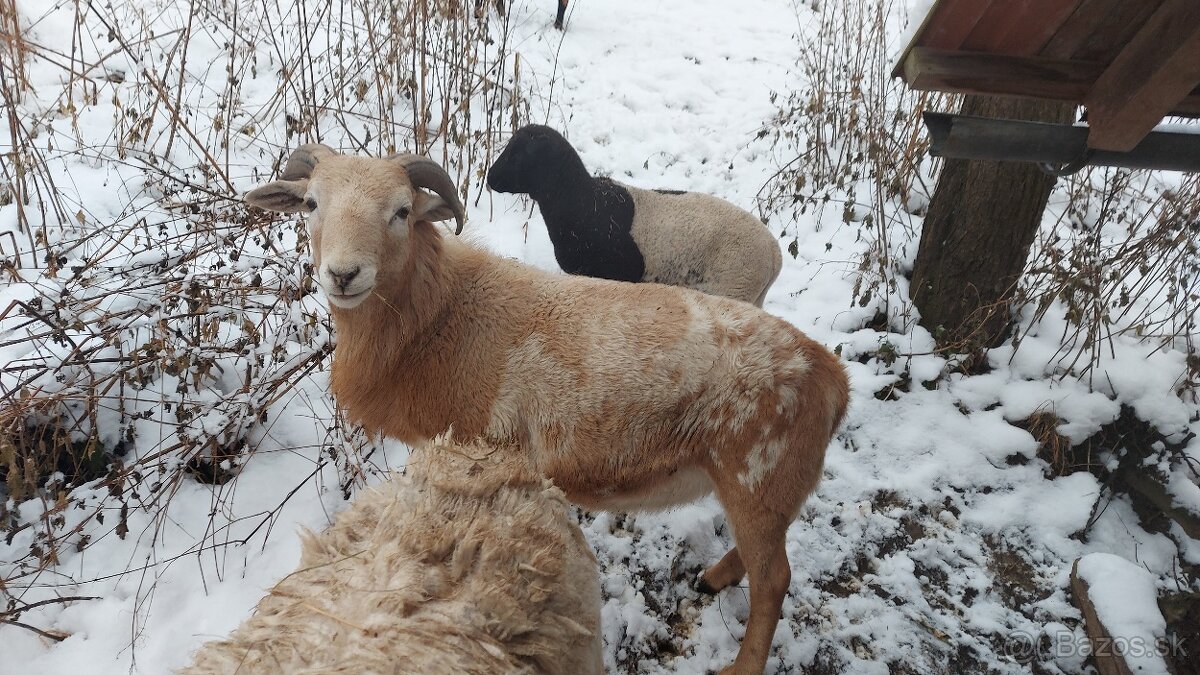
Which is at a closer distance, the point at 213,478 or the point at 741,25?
the point at 213,478

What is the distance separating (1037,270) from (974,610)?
7.42 ft

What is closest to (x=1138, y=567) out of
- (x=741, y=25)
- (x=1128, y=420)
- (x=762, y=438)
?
(x=1128, y=420)

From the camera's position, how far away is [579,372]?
288 cm

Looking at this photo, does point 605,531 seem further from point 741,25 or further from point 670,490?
point 741,25

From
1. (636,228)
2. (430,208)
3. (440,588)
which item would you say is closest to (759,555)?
(440,588)

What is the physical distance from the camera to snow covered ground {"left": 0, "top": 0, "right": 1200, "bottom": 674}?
318cm

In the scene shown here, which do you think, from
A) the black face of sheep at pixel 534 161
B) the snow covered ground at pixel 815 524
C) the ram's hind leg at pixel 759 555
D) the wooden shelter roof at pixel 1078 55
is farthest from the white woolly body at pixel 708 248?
the wooden shelter roof at pixel 1078 55

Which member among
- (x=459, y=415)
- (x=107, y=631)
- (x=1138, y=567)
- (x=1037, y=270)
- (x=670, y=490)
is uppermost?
(x=1037, y=270)

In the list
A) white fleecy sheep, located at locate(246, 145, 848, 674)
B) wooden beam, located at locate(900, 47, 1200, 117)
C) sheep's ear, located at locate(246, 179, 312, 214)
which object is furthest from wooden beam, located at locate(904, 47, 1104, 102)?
sheep's ear, located at locate(246, 179, 312, 214)

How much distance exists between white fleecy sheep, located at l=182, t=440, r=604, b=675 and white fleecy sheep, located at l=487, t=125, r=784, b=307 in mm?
2525

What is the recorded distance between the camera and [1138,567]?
3.40 metres

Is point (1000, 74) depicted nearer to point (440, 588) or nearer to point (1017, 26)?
point (1017, 26)

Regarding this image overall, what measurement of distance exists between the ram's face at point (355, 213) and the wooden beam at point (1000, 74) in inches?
82.1

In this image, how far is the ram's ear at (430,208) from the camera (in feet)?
10.2
